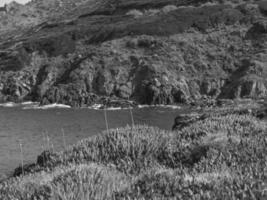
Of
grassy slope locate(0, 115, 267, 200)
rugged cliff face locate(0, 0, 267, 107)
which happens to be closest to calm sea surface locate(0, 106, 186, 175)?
rugged cliff face locate(0, 0, 267, 107)

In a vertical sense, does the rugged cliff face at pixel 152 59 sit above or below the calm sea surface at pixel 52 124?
above

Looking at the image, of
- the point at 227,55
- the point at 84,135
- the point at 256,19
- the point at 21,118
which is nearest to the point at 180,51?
the point at 227,55

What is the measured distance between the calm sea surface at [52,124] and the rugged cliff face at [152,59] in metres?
10.6

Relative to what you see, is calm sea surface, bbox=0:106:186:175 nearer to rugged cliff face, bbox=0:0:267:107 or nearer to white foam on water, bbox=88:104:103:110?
white foam on water, bbox=88:104:103:110

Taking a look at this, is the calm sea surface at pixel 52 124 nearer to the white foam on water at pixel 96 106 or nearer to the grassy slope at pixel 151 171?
the white foam on water at pixel 96 106

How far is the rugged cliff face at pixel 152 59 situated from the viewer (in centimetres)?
7675

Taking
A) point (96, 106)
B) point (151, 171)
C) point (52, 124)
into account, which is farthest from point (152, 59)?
point (151, 171)

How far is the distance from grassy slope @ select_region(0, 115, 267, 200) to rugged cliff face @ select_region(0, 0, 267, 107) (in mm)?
62592

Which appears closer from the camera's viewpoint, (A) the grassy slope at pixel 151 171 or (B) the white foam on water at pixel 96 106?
(A) the grassy slope at pixel 151 171

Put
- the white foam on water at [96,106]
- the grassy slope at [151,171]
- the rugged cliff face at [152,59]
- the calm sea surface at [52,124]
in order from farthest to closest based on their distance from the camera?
the rugged cliff face at [152,59]
the white foam on water at [96,106]
the calm sea surface at [52,124]
the grassy slope at [151,171]

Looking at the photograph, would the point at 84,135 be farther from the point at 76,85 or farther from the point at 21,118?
the point at 76,85

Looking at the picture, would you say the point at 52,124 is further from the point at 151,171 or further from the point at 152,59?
the point at 151,171

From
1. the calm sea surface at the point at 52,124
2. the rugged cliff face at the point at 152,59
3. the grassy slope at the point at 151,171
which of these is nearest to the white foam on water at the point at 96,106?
the rugged cliff face at the point at 152,59

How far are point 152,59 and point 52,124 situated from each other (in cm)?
3441
